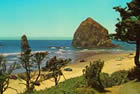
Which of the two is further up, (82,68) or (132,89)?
(132,89)

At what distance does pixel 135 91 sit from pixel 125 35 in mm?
7813

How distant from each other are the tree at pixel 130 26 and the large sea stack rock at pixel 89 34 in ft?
464

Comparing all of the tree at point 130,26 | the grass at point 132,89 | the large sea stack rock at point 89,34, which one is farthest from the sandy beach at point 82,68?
the large sea stack rock at point 89,34

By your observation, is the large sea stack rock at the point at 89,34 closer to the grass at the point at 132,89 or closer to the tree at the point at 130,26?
the tree at the point at 130,26

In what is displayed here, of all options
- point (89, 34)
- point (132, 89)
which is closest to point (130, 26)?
point (132, 89)

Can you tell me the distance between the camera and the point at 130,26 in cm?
1945

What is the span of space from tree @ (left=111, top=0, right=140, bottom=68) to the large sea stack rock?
141363 millimetres

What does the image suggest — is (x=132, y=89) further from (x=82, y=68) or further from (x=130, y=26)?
(x=82, y=68)

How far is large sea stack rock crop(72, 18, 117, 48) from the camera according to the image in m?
169

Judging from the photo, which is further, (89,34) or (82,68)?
(89,34)

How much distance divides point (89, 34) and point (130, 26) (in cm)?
15518

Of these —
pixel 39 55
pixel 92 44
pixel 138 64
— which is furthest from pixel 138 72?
pixel 92 44

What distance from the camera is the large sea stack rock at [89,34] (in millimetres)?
168875

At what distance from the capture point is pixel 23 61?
3122 cm
